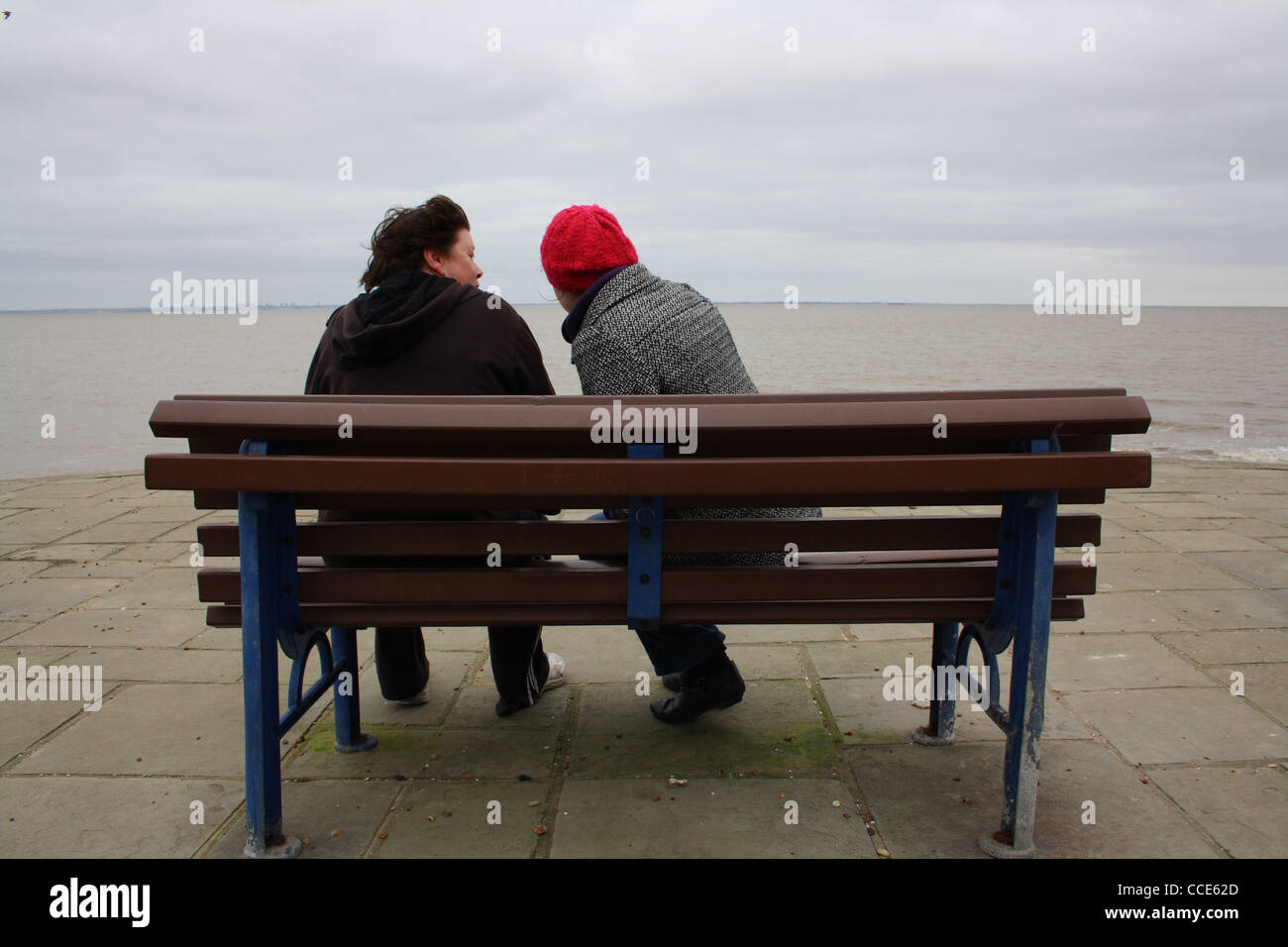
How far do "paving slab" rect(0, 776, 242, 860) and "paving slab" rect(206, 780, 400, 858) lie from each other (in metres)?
0.09

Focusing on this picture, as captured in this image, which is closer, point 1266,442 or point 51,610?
point 51,610

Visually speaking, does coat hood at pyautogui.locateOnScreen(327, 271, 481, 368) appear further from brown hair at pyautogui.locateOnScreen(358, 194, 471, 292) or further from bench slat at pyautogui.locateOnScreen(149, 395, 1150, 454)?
bench slat at pyautogui.locateOnScreen(149, 395, 1150, 454)

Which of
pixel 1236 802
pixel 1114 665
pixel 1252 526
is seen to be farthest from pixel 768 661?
pixel 1252 526

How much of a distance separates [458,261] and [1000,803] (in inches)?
91.0

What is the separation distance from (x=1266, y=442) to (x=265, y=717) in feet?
51.5

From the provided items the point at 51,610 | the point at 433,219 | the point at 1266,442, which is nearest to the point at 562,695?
the point at 433,219

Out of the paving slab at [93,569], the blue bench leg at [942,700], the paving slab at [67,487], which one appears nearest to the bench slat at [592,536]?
the blue bench leg at [942,700]

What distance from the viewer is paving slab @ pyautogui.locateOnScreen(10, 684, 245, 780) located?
293 centimetres

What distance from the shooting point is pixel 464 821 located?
258 centimetres

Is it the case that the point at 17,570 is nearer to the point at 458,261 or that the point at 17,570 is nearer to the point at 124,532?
the point at 124,532

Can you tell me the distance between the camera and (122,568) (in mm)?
5191

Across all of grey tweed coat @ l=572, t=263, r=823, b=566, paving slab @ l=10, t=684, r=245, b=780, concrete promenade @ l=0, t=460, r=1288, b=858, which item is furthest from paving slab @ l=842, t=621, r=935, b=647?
paving slab @ l=10, t=684, r=245, b=780

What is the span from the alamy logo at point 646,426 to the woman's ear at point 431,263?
4.24 ft

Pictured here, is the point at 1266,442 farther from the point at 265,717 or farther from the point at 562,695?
the point at 265,717
